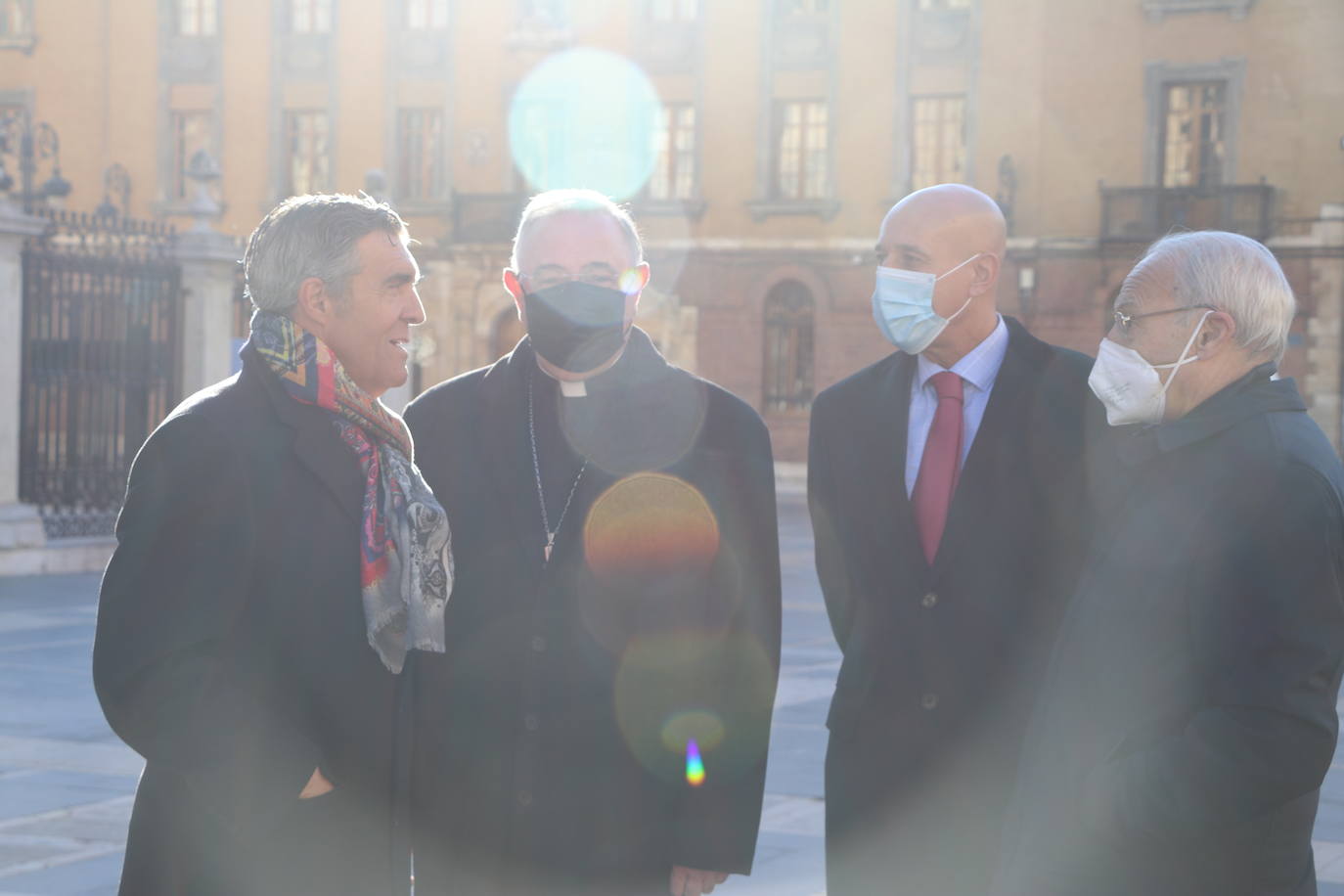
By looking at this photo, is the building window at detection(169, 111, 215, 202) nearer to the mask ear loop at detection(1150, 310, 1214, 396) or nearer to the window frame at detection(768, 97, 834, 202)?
the window frame at detection(768, 97, 834, 202)

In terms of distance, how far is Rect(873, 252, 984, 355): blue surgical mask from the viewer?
404cm

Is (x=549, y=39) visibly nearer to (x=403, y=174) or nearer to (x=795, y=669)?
(x=403, y=174)

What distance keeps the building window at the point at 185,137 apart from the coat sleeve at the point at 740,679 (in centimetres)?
3272

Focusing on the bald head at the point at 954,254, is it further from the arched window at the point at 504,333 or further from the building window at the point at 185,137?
the building window at the point at 185,137

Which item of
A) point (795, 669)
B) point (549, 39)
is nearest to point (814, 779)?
point (795, 669)

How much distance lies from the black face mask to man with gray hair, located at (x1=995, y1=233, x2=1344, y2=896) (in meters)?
1.02

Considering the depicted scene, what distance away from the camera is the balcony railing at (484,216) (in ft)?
107

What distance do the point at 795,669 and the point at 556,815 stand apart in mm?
7381

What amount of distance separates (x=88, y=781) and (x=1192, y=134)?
26230mm

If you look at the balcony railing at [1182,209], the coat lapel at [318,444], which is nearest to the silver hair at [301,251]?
the coat lapel at [318,444]

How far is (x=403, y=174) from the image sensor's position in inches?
1336

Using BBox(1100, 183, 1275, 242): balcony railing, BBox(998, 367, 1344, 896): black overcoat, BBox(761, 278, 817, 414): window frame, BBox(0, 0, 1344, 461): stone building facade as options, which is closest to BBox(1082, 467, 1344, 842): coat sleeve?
BBox(998, 367, 1344, 896): black overcoat

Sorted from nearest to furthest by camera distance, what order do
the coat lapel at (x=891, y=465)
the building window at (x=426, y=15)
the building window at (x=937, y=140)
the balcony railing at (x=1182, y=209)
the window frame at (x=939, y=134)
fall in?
the coat lapel at (x=891, y=465), the balcony railing at (x=1182, y=209), the window frame at (x=939, y=134), the building window at (x=937, y=140), the building window at (x=426, y=15)

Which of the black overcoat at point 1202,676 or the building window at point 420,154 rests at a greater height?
the building window at point 420,154
